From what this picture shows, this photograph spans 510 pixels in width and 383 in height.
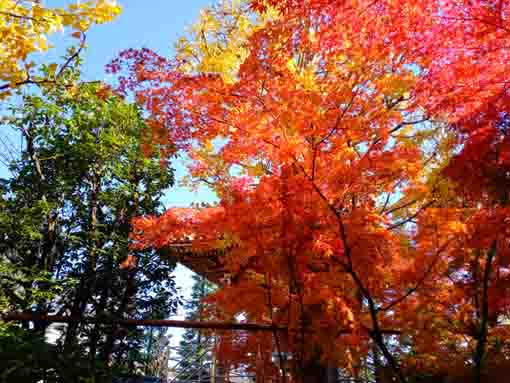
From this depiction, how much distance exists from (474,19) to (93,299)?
26.4 feet

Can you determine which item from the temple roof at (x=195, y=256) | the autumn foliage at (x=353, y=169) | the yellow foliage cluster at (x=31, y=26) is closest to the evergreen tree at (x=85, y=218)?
the temple roof at (x=195, y=256)

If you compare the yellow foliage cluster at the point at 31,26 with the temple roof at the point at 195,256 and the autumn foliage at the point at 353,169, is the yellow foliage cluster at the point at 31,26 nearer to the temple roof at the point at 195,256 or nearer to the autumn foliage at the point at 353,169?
the autumn foliage at the point at 353,169

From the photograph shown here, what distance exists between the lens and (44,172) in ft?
26.1

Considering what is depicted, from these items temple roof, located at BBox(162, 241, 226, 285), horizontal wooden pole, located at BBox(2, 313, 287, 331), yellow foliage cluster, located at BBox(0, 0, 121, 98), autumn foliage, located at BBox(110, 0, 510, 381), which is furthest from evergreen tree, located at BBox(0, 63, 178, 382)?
yellow foliage cluster, located at BBox(0, 0, 121, 98)

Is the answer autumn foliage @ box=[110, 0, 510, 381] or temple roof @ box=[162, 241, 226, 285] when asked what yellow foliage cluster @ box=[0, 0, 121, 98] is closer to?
autumn foliage @ box=[110, 0, 510, 381]

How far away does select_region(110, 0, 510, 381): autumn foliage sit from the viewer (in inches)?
165

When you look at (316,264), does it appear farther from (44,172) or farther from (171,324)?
(44,172)

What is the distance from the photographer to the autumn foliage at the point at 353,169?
420 centimetres

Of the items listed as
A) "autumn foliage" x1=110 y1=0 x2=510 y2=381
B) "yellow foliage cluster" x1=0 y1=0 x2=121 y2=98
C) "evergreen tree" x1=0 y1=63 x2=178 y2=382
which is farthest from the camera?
"evergreen tree" x1=0 y1=63 x2=178 y2=382

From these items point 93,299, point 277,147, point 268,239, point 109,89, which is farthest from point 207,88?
point 93,299

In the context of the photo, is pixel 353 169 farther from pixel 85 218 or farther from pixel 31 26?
pixel 85 218

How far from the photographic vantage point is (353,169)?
172 inches

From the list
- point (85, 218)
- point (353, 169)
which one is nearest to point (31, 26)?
point (353, 169)

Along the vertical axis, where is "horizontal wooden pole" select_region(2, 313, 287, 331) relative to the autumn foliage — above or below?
below
